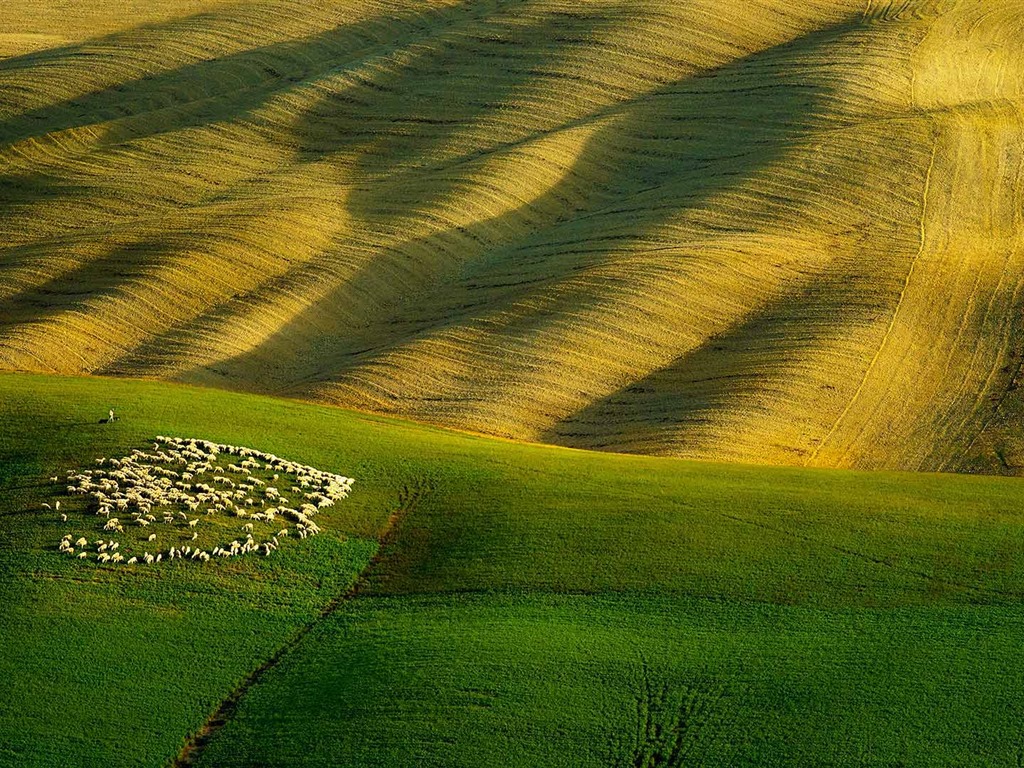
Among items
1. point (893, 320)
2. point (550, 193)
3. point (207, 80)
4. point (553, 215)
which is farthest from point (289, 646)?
point (207, 80)

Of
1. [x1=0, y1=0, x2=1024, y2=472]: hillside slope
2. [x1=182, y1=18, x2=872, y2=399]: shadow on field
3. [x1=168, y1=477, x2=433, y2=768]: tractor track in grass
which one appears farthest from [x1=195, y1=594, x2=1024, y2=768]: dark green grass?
[x1=182, y1=18, x2=872, y2=399]: shadow on field

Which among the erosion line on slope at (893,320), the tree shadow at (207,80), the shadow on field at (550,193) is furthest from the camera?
the tree shadow at (207,80)

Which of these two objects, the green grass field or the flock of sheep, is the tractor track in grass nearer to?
the green grass field

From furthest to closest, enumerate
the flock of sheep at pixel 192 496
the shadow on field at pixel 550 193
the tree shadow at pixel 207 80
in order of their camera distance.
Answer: the tree shadow at pixel 207 80
the shadow on field at pixel 550 193
the flock of sheep at pixel 192 496

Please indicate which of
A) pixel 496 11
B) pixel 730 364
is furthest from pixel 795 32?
pixel 730 364

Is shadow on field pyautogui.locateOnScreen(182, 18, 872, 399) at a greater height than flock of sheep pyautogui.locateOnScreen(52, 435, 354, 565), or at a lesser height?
greater

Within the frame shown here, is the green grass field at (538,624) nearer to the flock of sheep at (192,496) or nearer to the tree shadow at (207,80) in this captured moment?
the flock of sheep at (192,496)

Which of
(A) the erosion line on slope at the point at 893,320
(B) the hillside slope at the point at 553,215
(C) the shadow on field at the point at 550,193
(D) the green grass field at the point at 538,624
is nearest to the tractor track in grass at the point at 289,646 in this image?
(D) the green grass field at the point at 538,624
